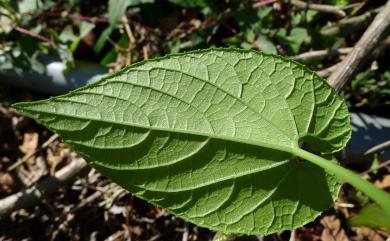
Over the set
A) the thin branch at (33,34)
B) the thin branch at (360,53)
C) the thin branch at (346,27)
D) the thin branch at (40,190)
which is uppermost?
the thin branch at (33,34)

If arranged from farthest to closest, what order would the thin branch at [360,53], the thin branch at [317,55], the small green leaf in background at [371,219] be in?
the thin branch at [317,55], the thin branch at [360,53], the small green leaf in background at [371,219]

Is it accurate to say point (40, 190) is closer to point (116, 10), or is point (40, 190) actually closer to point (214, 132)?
point (116, 10)

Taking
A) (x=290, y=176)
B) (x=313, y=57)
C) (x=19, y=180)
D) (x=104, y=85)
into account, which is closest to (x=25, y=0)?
(x=19, y=180)

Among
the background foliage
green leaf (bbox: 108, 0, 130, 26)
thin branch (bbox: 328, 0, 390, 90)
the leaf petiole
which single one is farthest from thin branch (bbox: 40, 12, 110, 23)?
the leaf petiole

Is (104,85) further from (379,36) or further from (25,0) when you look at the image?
(25,0)

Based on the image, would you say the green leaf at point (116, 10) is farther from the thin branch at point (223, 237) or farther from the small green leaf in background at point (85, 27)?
the thin branch at point (223, 237)

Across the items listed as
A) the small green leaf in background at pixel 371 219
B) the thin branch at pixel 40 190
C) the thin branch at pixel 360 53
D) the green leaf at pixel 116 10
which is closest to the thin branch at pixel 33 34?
the green leaf at pixel 116 10
